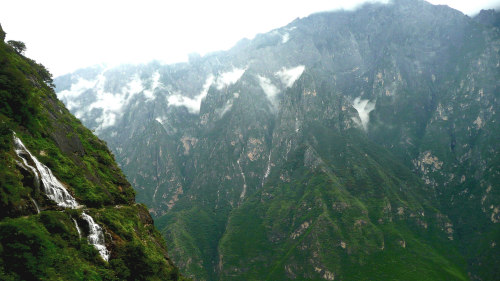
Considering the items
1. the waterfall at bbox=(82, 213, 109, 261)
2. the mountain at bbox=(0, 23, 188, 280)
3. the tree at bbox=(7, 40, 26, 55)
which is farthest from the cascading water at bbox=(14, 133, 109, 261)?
the tree at bbox=(7, 40, 26, 55)

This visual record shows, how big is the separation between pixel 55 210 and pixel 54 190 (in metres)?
4.22

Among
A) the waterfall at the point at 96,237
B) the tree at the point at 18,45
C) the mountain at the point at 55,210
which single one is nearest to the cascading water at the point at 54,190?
the waterfall at the point at 96,237

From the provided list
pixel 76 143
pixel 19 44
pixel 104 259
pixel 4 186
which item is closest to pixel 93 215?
pixel 104 259

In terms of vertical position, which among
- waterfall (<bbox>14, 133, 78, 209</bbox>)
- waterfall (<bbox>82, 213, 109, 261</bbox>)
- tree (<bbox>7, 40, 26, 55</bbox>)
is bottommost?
waterfall (<bbox>82, 213, 109, 261</bbox>)

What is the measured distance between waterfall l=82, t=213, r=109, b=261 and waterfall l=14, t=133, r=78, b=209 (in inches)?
209

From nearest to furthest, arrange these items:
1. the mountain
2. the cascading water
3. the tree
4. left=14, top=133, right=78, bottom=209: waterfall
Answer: the mountain < the cascading water < left=14, top=133, right=78, bottom=209: waterfall < the tree

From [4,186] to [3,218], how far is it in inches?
150

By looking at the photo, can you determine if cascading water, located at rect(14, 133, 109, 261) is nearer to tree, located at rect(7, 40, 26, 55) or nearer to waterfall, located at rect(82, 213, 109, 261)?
waterfall, located at rect(82, 213, 109, 261)

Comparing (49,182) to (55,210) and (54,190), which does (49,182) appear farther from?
(55,210)

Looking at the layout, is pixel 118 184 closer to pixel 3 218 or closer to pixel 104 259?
pixel 104 259

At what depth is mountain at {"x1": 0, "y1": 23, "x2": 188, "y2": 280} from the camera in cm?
3731

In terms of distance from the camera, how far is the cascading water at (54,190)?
52.2 m

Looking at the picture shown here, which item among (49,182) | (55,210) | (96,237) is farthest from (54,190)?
(96,237)

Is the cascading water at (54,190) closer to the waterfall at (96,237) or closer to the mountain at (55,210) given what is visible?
the waterfall at (96,237)
